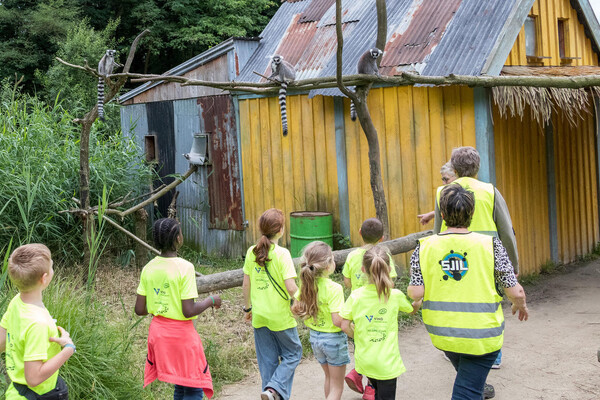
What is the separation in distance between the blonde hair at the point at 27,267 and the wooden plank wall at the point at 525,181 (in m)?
6.44

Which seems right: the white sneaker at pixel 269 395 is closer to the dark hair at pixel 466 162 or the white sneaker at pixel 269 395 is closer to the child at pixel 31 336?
the child at pixel 31 336

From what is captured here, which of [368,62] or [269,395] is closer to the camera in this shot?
[269,395]

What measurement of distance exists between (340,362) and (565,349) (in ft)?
9.11

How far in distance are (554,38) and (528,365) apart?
5746 millimetres

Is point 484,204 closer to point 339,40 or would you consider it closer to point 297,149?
point 339,40

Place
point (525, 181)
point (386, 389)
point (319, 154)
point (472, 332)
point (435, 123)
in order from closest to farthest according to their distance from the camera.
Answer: point (472, 332)
point (386, 389)
point (435, 123)
point (525, 181)
point (319, 154)

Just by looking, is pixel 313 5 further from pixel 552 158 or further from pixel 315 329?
pixel 315 329

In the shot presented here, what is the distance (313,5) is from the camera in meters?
11.5

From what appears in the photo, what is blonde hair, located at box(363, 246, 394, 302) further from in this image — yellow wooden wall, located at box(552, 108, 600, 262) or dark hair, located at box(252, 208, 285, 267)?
yellow wooden wall, located at box(552, 108, 600, 262)

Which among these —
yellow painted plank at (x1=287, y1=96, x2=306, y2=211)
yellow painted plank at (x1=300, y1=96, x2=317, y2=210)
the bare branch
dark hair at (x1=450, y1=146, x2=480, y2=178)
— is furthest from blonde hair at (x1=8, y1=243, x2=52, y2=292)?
yellow painted plank at (x1=287, y1=96, x2=306, y2=211)

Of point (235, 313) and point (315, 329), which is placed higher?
point (315, 329)

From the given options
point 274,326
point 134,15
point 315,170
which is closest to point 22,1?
point 134,15

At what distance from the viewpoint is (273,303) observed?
14.7ft

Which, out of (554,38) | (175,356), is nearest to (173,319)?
(175,356)
